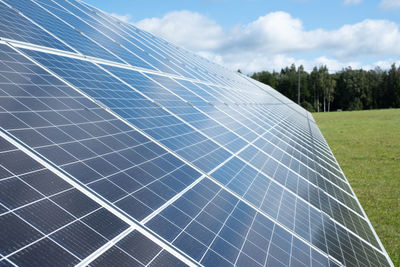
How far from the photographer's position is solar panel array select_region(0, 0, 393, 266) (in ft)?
11.0

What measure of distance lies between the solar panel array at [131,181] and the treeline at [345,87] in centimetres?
10840

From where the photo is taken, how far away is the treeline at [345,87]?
116250 millimetres

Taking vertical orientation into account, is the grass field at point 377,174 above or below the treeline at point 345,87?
below

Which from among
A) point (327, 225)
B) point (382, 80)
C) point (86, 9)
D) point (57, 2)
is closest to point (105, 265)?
point (327, 225)

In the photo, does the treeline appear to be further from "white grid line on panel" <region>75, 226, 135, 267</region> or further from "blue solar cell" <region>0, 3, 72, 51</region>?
"white grid line on panel" <region>75, 226, 135, 267</region>

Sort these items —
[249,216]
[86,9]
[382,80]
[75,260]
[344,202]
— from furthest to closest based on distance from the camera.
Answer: [382,80] → [86,9] → [344,202] → [249,216] → [75,260]

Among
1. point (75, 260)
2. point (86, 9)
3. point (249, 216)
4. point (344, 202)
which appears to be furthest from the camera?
point (86, 9)

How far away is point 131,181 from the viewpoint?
464cm

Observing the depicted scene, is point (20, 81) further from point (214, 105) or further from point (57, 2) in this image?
point (57, 2)

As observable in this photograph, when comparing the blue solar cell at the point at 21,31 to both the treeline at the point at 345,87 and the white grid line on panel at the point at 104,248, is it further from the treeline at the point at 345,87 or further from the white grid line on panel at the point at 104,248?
the treeline at the point at 345,87

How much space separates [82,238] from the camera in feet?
10.5

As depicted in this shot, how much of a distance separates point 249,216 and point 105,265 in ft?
9.27

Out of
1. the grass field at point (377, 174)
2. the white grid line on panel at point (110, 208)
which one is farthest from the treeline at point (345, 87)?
the white grid line on panel at point (110, 208)

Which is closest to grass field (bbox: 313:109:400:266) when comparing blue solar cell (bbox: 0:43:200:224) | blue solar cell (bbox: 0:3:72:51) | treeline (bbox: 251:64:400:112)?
blue solar cell (bbox: 0:43:200:224)
